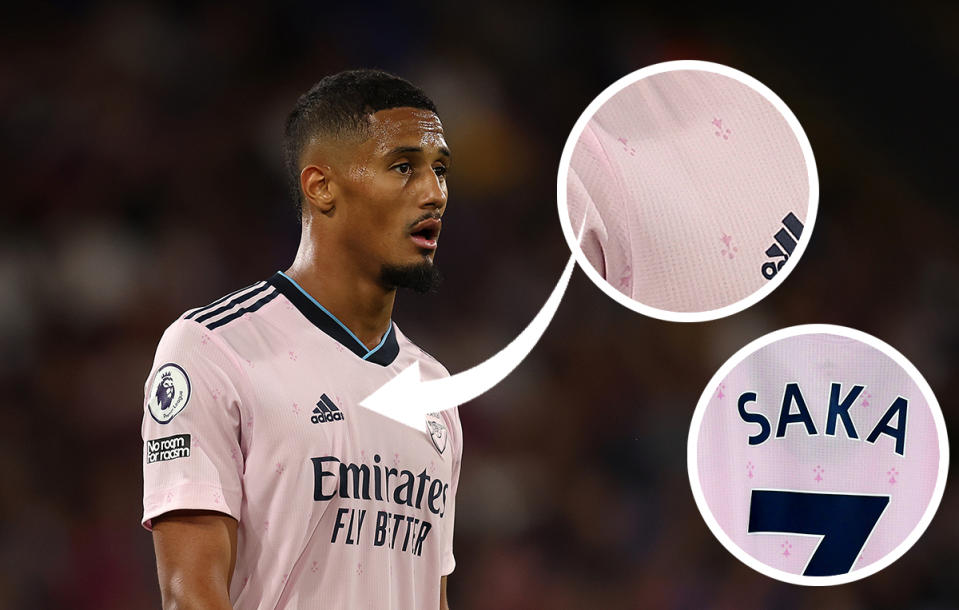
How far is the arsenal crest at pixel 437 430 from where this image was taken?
2.41 metres

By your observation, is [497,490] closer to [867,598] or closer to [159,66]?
[867,598]

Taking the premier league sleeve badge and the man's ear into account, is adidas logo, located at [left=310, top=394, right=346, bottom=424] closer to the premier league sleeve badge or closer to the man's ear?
the premier league sleeve badge

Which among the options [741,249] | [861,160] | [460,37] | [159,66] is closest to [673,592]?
[741,249]

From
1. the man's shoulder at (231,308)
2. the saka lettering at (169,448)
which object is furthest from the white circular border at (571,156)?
the saka lettering at (169,448)

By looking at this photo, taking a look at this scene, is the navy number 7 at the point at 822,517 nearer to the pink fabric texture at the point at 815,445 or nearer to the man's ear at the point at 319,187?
the pink fabric texture at the point at 815,445

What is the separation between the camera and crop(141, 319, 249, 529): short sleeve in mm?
1998

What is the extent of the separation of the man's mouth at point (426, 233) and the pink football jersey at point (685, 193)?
911 mm

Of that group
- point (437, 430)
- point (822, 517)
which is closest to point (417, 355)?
point (437, 430)

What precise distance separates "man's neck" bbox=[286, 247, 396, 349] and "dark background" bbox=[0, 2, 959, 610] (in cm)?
188

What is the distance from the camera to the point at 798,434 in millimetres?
3301

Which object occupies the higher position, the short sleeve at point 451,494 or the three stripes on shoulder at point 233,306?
the three stripes on shoulder at point 233,306

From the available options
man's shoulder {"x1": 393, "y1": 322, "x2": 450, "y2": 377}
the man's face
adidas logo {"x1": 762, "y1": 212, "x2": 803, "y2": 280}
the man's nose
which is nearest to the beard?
the man's face

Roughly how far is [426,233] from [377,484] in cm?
53

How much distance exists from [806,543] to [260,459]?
1866 mm
